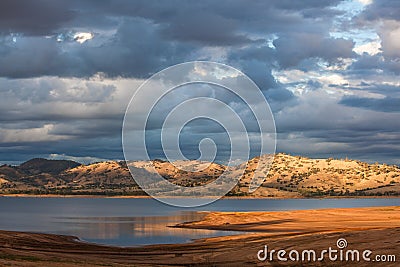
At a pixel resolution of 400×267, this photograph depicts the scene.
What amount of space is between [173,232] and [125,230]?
16.0 m

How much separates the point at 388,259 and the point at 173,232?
246 feet

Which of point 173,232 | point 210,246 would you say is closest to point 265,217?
point 173,232

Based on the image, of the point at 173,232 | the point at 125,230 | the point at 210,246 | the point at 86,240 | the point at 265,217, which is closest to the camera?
the point at 210,246

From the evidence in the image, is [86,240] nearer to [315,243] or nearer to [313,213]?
[315,243]

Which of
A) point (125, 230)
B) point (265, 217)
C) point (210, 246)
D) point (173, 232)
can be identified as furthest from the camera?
point (265, 217)

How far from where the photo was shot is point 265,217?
6038 inches

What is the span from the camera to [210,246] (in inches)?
3280

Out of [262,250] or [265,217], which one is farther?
[265,217]

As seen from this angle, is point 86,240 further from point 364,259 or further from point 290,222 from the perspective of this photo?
point 364,259

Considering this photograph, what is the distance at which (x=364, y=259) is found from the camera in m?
58.3

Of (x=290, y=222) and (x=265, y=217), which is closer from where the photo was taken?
(x=290, y=222)

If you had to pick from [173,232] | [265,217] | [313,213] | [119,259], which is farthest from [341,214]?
[119,259]

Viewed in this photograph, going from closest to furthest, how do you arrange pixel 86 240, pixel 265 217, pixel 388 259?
pixel 388 259 < pixel 86 240 < pixel 265 217

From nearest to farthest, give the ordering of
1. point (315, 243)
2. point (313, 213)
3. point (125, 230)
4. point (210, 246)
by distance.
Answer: point (315, 243)
point (210, 246)
point (125, 230)
point (313, 213)
